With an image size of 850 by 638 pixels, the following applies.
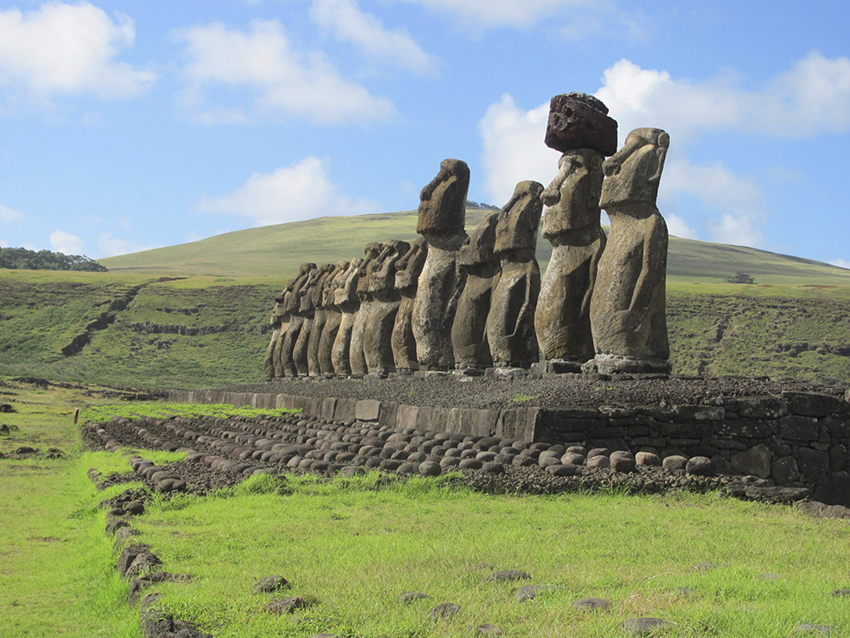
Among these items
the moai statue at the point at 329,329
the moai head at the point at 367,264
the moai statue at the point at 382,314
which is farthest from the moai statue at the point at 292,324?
the moai statue at the point at 382,314

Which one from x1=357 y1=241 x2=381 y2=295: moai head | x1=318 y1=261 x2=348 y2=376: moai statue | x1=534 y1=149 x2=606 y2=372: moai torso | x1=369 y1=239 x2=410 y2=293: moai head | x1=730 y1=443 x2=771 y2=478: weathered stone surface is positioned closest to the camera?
x1=730 y1=443 x2=771 y2=478: weathered stone surface

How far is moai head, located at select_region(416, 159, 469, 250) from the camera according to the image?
56.9 ft

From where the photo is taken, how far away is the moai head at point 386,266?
65.8 feet

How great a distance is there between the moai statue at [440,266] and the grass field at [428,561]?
8.95m

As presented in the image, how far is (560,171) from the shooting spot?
1324 centimetres

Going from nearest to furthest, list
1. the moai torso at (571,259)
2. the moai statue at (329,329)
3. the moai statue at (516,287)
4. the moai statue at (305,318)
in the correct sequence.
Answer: the moai torso at (571,259), the moai statue at (516,287), the moai statue at (329,329), the moai statue at (305,318)

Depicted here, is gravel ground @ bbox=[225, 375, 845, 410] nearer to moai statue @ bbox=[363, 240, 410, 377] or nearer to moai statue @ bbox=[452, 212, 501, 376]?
moai statue @ bbox=[452, 212, 501, 376]

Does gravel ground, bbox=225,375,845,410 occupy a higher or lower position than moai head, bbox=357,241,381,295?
lower

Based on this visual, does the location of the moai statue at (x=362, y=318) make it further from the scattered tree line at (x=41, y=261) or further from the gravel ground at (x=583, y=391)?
the scattered tree line at (x=41, y=261)

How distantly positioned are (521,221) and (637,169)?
2.92 m

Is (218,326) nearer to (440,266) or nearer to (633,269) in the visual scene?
(440,266)

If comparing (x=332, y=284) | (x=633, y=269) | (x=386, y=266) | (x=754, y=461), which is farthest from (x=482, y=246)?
(x=332, y=284)

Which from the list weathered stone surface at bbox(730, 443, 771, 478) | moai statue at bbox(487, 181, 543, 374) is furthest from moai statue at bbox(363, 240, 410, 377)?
weathered stone surface at bbox(730, 443, 771, 478)

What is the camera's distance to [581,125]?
519 inches
